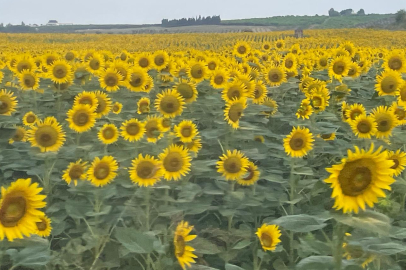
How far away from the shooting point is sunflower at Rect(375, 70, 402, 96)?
4141mm

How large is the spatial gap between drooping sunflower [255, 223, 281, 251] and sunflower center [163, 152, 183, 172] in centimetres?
69

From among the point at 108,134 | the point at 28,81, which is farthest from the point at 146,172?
the point at 28,81

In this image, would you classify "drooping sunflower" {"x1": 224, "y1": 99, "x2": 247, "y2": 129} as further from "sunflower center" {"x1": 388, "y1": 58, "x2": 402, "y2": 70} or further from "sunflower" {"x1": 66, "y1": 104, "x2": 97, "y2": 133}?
"sunflower center" {"x1": 388, "y1": 58, "x2": 402, "y2": 70}

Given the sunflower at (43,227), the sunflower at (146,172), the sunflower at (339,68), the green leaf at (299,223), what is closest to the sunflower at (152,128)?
the sunflower at (146,172)

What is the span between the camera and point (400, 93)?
3.77m

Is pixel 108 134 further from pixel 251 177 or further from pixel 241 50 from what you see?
pixel 241 50

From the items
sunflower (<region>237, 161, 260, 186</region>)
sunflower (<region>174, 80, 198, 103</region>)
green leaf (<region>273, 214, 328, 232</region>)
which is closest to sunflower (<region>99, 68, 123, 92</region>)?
sunflower (<region>174, 80, 198, 103</region>)

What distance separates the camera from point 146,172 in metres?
2.74

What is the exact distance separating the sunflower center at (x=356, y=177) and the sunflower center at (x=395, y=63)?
160 inches

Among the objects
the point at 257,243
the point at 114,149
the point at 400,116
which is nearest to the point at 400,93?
the point at 400,116

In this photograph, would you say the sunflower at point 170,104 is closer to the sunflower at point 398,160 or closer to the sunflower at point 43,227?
the sunflower at point 43,227

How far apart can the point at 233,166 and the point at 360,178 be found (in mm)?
1516

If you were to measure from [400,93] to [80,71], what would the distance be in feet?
11.3

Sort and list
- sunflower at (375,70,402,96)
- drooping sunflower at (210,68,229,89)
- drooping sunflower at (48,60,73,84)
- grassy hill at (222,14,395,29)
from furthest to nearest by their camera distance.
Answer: grassy hill at (222,14,395,29), drooping sunflower at (48,60,73,84), drooping sunflower at (210,68,229,89), sunflower at (375,70,402,96)
